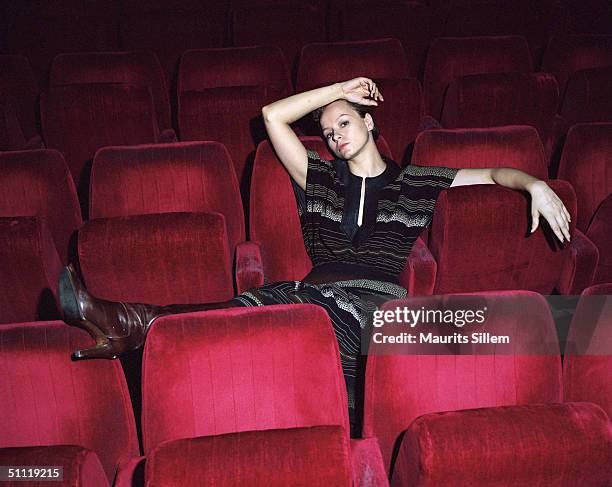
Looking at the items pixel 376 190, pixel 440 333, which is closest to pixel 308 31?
pixel 376 190

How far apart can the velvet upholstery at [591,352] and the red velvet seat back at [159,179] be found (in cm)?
35

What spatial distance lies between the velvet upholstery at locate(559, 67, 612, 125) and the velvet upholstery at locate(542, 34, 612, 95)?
0.11m

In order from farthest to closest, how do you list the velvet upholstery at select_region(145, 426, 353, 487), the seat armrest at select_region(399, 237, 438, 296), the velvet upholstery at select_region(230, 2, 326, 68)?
the velvet upholstery at select_region(230, 2, 326, 68), the seat armrest at select_region(399, 237, 438, 296), the velvet upholstery at select_region(145, 426, 353, 487)

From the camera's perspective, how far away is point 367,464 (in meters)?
0.38

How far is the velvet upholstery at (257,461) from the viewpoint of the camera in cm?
31

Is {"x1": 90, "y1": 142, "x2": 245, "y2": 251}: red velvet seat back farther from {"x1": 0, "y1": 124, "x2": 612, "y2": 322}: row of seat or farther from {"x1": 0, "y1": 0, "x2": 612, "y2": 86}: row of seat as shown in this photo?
{"x1": 0, "y1": 0, "x2": 612, "y2": 86}: row of seat

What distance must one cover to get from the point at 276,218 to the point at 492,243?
0.67 feet

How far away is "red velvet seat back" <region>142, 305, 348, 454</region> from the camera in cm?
39

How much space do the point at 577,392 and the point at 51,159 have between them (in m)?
0.52

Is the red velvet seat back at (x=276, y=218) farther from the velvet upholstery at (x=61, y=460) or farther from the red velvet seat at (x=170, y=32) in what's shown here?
the red velvet seat at (x=170, y=32)

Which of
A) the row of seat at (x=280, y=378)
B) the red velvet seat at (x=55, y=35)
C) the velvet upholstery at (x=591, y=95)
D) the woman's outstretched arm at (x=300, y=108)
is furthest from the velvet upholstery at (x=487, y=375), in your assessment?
the red velvet seat at (x=55, y=35)

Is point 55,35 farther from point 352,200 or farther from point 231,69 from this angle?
point 352,200

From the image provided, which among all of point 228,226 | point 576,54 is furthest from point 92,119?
point 576,54

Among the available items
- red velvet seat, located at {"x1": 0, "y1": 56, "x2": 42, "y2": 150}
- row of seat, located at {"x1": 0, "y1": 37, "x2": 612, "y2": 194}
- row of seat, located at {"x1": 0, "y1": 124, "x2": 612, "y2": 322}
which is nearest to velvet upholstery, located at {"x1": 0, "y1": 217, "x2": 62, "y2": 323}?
row of seat, located at {"x1": 0, "y1": 124, "x2": 612, "y2": 322}
